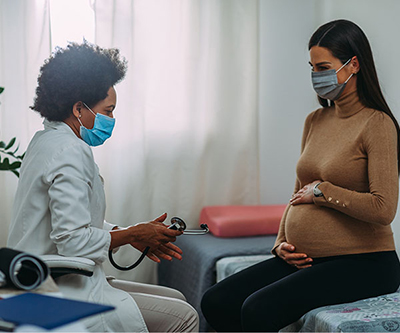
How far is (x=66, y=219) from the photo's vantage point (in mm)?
1269

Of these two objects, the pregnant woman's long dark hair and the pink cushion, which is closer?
the pregnant woman's long dark hair

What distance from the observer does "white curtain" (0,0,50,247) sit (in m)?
2.56

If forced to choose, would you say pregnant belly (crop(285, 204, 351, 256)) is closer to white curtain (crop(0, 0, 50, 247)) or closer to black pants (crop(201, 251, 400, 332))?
black pants (crop(201, 251, 400, 332))

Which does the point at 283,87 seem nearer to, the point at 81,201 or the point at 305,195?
the point at 305,195

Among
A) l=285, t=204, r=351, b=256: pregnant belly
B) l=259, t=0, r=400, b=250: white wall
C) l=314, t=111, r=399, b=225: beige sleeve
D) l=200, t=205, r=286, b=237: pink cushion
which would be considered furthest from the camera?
l=259, t=0, r=400, b=250: white wall

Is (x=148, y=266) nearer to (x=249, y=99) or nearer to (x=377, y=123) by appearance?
(x=249, y=99)

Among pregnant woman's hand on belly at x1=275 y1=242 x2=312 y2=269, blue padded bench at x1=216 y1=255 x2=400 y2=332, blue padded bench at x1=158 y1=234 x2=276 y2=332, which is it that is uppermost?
pregnant woman's hand on belly at x1=275 y1=242 x2=312 y2=269

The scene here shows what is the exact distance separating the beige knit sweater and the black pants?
0.06 meters

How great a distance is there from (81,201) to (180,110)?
1.69 meters

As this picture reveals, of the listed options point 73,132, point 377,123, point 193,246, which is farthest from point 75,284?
point 193,246

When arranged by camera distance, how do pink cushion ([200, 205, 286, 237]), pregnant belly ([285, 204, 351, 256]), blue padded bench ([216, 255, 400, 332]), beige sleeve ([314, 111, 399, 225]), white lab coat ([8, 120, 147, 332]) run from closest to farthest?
white lab coat ([8, 120, 147, 332]) < blue padded bench ([216, 255, 400, 332]) < beige sleeve ([314, 111, 399, 225]) < pregnant belly ([285, 204, 351, 256]) < pink cushion ([200, 205, 286, 237])

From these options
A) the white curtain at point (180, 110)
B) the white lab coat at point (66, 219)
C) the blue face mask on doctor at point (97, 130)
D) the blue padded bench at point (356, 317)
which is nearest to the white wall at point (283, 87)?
the white curtain at point (180, 110)


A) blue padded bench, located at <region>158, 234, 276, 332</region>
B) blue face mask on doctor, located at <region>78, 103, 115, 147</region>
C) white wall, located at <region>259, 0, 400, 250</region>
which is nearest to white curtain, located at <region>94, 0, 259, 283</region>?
white wall, located at <region>259, 0, 400, 250</region>

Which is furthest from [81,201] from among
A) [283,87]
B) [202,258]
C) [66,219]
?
[283,87]
